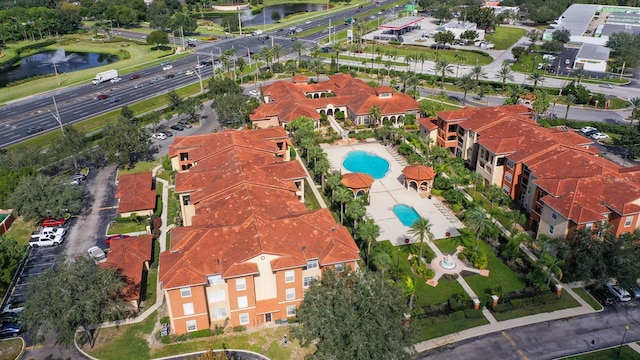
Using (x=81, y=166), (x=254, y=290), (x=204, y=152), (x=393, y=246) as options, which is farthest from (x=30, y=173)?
(x=393, y=246)

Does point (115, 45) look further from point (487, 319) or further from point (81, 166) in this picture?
point (487, 319)

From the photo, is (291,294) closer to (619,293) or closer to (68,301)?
(68,301)

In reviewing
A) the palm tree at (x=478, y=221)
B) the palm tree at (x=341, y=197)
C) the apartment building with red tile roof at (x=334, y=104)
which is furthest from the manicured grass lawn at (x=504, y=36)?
the palm tree at (x=478, y=221)

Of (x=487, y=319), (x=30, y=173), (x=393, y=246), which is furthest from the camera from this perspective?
(x=30, y=173)

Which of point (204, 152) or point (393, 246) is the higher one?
point (204, 152)

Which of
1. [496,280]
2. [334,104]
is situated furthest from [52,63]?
[496,280]

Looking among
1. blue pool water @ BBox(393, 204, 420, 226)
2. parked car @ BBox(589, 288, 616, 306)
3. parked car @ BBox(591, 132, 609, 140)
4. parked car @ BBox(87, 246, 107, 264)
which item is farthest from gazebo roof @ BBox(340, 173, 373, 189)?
parked car @ BBox(591, 132, 609, 140)

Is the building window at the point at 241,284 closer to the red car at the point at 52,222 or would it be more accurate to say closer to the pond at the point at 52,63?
the red car at the point at 52,222
